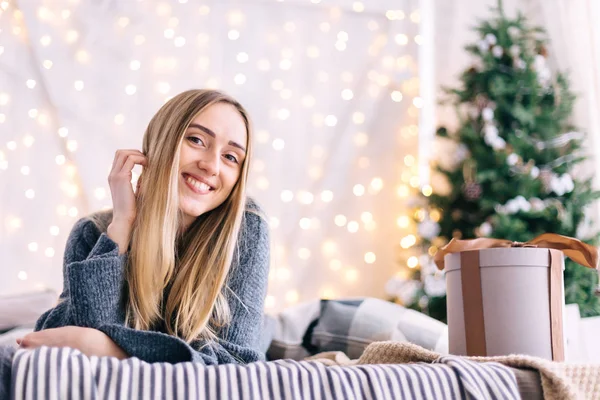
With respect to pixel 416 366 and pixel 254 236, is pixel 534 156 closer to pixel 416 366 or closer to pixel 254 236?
pixel 254 236

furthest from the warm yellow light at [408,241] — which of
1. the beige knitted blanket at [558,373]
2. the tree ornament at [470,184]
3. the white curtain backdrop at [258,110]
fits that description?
the beige knitted blanket at [558,373]

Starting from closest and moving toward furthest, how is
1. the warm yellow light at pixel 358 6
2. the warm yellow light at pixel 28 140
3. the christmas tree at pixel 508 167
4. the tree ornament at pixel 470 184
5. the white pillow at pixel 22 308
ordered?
the white pillow at pixel 22 308 → the christmas tree at pixel 508 167 → the tree ornament at pixel 470 184 → the warm yellow light at pixel 28 140 → the warm yellow light at pixel 358 6

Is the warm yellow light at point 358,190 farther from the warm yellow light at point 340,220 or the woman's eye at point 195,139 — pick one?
the woman's eye at point 195,139

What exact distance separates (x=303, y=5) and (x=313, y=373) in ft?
7.17

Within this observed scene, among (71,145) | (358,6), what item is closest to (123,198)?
(71,145)

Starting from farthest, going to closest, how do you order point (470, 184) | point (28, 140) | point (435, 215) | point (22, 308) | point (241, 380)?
1. point (28, 140)
2. point (435, 215)
3. point (470, 184)
4. point (22, 308)
5. point (241, 380)

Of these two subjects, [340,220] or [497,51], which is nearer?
[497,51]

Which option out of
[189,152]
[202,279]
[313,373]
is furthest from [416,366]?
[189,152]

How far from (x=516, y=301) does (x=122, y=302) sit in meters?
0.71

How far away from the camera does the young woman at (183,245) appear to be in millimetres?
1166

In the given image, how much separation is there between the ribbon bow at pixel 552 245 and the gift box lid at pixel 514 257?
0.05 meters

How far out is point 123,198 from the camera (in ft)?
4.14

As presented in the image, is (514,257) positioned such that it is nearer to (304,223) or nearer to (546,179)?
(546,179)

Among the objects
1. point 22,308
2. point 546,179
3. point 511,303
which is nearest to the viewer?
point 511,303
